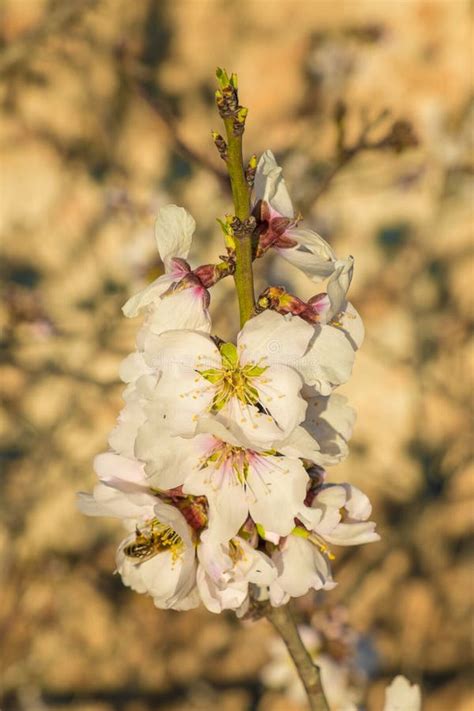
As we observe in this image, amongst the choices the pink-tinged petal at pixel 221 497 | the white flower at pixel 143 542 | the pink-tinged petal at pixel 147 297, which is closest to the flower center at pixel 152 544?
the white flower at pixel 143 542

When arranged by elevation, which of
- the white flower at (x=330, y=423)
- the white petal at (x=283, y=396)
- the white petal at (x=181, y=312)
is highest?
the white petal at (x=181, y=312)

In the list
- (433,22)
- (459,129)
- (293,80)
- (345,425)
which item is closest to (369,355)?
(459,129)

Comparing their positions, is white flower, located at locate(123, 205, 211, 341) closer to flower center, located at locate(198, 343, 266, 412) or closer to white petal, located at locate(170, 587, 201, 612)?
flower center, located at locate(198, 343, 266, 412)

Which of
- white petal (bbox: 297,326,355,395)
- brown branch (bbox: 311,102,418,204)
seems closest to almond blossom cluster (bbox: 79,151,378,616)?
white petal (bbox: 297,326,355,395)

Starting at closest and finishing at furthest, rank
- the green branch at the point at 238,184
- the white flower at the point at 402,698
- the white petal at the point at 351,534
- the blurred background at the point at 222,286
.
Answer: the green branch at the point at 238,184 < the white petal at the point at 351,534 < the white flower at the point at 402,698 < the blurred background at the point at 222,286

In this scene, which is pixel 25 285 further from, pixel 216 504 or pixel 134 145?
pixel 216 504

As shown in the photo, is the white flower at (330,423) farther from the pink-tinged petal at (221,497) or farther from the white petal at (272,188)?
the white petal at (272,188)
